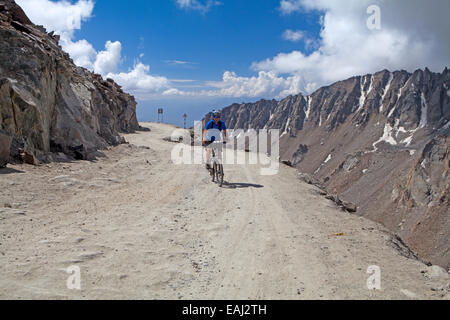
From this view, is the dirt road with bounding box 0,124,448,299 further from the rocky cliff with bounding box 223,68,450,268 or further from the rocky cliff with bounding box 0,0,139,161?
the rocky cliff with bounding box 223,68,450,268

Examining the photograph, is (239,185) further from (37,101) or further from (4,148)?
(37,101)

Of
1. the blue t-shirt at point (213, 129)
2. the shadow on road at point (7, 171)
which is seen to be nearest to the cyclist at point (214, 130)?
the blue t-shirt at point (213, 129)

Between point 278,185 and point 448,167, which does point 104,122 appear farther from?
point 448,167

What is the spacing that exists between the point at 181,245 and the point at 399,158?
139398mm

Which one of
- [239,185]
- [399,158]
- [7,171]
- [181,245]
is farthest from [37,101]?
[399,158]

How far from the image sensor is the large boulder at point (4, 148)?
Answer: 31.4 ft

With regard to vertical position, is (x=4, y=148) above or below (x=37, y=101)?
below

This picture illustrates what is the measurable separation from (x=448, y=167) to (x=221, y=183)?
104 m

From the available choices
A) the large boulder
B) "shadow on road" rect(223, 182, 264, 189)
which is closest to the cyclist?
"shadow on road" rect(223, 182, 264, 189)

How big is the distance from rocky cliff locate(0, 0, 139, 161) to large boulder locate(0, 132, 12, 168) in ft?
0.47

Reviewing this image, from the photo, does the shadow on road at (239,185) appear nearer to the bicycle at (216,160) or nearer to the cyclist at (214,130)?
the bicycle at (216,160)

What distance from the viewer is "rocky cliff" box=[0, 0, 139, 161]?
37.0ft

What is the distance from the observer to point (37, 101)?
1245 cm
